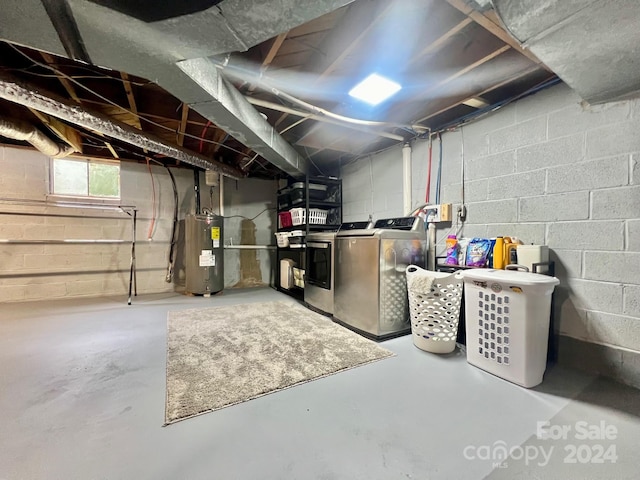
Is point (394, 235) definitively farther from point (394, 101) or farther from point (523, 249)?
point (394, 101)

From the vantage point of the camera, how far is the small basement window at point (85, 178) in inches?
140

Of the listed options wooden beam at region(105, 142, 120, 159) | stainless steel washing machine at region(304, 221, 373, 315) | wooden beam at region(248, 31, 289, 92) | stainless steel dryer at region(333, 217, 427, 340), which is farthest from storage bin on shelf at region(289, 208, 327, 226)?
wooden beam at region(105, 142, 120, 159)

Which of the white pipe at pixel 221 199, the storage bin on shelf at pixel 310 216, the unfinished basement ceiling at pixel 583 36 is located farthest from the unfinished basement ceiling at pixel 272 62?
the white pipe at pixel 221 199

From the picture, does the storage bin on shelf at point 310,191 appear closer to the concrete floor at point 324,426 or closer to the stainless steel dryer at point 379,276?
the stainless steel dryer at point 379,276

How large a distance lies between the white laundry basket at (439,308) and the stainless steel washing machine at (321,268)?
1.02 m

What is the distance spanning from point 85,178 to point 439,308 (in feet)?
16.4

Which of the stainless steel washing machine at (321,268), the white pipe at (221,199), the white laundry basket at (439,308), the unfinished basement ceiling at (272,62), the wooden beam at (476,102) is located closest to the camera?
→ the unfinished basement ceiling at (272,62)

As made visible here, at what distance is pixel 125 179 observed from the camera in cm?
383

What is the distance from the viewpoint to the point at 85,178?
371cm

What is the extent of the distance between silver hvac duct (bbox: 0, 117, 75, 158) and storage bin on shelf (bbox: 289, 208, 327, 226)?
2.93 m

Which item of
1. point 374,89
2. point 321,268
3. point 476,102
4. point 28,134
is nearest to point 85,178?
point 28,134

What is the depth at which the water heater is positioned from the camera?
3.73m

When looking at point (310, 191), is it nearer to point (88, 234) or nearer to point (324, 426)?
point (324, 426)

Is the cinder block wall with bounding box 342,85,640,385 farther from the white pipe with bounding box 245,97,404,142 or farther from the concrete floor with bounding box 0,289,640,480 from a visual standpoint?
the white pipe with bounding box 245,97,404,142
